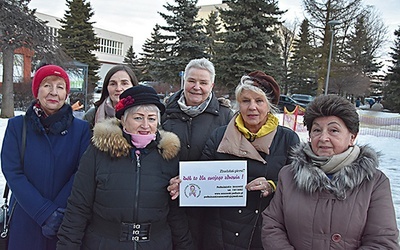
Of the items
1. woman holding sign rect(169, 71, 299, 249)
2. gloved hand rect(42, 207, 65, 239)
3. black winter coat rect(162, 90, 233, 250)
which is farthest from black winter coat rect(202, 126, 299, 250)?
gloved hand rect(42, 207, 65, 239)

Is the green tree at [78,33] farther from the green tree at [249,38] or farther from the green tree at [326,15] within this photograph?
the green tree at [326,15]

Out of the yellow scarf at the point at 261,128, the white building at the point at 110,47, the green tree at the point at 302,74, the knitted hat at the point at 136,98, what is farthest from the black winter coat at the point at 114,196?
the white building at the point at 110,47

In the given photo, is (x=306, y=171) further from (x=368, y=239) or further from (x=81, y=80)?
(x=81, y=80)

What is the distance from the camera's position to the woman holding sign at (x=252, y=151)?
274cm

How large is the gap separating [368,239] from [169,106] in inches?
80.4

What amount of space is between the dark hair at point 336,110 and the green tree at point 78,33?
33.4m

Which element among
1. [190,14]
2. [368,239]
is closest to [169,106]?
[368,239]

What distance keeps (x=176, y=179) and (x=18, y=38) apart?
15087mm

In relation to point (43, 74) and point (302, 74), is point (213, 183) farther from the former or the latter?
point (302, 74)

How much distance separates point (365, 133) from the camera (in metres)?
17.2

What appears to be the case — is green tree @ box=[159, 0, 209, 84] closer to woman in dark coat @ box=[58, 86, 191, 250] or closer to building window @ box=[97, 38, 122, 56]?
woman in dark coat @ box=[58, 86, 191, 250]

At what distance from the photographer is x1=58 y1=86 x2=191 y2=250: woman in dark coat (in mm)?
2418

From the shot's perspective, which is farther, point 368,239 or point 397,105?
point 397,105

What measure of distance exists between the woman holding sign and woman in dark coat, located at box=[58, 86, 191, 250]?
1.59ft
